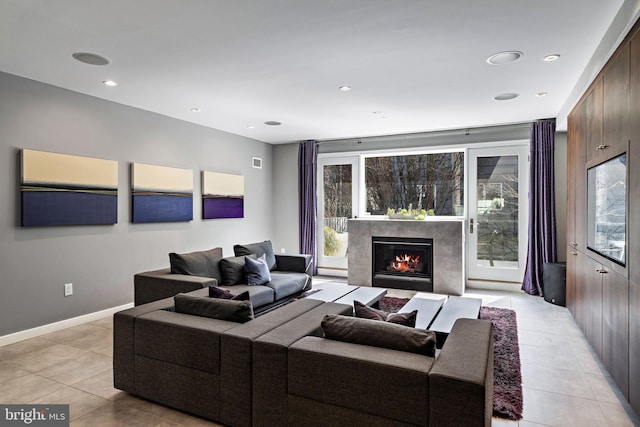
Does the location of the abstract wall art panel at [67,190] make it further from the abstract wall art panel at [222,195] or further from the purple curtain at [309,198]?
the purple curtain at [309,198]

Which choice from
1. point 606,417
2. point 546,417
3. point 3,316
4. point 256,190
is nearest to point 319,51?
point 546,417

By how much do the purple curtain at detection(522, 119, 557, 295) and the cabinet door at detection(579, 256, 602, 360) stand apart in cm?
180

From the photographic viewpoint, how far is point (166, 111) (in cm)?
497

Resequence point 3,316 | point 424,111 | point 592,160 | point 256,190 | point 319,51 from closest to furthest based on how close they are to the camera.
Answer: point 319,51 < point 592,160 < point 3,316 < point 424,111 < point 256,190

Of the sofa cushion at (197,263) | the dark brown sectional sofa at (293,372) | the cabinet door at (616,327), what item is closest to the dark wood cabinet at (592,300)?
the cabinet door at (616,327)

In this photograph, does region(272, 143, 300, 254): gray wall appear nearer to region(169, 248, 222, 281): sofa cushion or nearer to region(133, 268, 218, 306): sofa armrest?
region(169, 248, 222, 281): sofa cushion

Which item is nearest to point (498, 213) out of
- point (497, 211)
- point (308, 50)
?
point (497, 211)

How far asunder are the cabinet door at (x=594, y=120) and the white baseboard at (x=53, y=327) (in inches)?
201

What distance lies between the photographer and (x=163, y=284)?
392 centimetres

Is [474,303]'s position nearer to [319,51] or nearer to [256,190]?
[319,51]

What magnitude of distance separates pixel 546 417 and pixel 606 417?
37 centimetres

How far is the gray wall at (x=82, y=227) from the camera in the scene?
3.63m

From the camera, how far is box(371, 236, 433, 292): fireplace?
594cm

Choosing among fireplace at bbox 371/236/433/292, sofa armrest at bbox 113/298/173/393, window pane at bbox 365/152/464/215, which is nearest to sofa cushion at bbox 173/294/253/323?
sofa armrest at bbox 113/298/173/393
